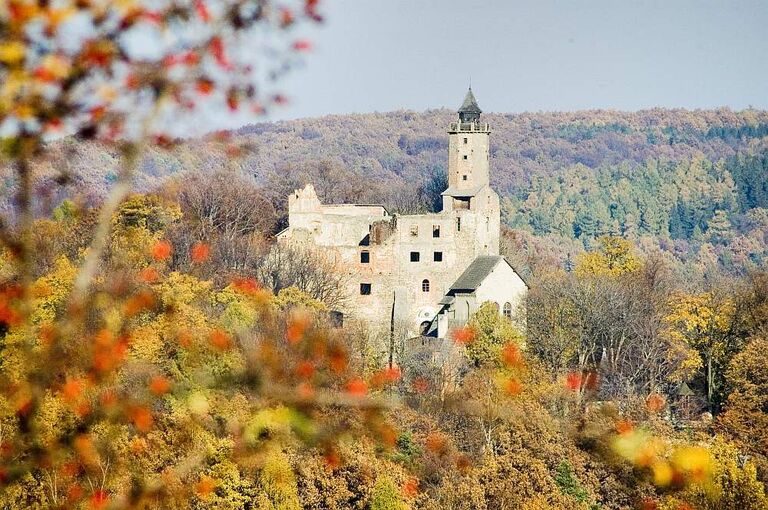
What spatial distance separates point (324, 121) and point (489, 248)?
12203 cm

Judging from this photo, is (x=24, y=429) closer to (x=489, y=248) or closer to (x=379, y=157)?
(x=489, y=248)

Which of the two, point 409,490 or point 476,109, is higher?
point 476,109

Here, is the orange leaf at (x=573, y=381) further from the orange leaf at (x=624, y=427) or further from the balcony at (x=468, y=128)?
the balcony at (x=468, y=128)

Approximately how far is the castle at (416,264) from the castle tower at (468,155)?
4756 millimetres

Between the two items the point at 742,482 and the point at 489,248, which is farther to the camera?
the point at 489,248

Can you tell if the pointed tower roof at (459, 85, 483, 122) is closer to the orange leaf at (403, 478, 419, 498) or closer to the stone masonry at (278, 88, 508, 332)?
the stone masonry at (278, 88, 508, 332)

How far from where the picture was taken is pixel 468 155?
60.9m

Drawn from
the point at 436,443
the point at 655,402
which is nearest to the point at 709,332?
the point at 655,402

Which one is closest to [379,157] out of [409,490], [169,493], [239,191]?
[239,191]

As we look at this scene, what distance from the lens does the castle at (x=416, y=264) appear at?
1938 inches

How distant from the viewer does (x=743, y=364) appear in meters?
40.6

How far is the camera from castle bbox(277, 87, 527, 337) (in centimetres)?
4922

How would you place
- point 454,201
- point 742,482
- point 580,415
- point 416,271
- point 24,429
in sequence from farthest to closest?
point 454,201, point 416,271, point 580,415, point 742,482, point 24,429

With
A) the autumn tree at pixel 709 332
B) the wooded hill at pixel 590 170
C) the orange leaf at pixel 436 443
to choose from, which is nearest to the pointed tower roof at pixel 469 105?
the autumn tree at pixel 709 332
